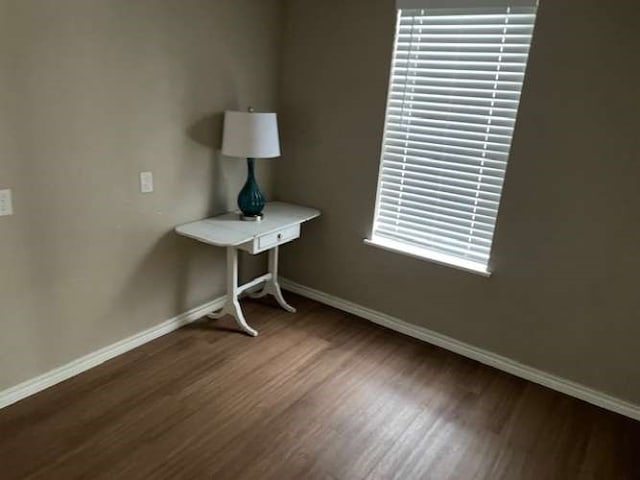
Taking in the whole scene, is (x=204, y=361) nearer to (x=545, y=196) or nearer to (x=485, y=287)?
(x=485, y=287)

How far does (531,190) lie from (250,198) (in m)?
1.67

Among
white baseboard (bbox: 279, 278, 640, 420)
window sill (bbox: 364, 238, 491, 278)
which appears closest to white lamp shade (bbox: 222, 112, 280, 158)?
window sill (bbox: 364, 238, 491, 278)

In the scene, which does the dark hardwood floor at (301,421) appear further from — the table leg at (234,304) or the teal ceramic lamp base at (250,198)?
the teal ceramic lamp base at (250,198)

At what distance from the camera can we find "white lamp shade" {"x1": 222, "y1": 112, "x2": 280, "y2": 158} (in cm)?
280

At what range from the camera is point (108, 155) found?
244cm

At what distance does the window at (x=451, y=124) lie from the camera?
2.54 meters

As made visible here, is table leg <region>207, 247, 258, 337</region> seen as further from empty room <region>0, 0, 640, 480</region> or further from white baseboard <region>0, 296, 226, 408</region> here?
white baseboard <region>0, 296, 226, 408</region>

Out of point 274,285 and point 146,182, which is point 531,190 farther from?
point 146,182

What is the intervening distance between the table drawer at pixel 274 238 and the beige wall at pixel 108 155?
479mm

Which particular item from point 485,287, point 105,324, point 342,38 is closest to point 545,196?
point 485,287

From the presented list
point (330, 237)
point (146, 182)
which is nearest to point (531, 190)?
point (330, 237)

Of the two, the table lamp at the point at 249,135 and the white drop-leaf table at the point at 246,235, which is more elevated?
the table lamp at the point at 249,135

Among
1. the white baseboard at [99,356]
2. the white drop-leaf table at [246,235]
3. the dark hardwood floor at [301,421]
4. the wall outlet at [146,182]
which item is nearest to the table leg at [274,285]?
the white drop-leaf table at [246,235]

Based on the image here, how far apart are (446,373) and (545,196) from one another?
1.16 m
